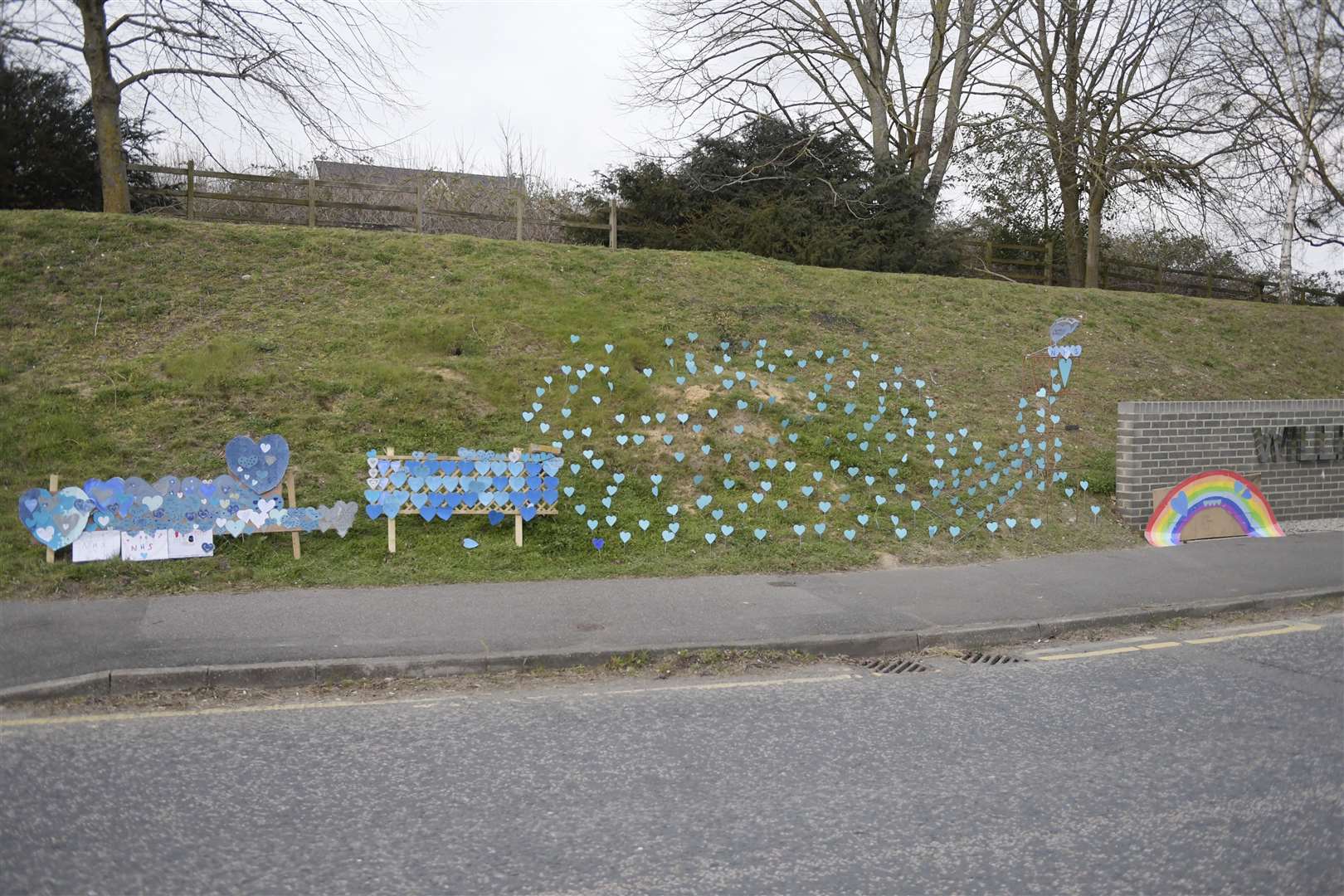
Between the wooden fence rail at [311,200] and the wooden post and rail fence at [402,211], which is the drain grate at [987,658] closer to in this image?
the wooden post and rail fence at [402,211]

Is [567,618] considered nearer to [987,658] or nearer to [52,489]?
[987,658]

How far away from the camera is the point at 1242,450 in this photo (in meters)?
11.5

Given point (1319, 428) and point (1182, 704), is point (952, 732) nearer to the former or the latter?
point (1182, 704)

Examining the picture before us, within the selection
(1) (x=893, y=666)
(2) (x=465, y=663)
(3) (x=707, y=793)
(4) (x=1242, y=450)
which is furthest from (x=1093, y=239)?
(3) (x=707, y=793)

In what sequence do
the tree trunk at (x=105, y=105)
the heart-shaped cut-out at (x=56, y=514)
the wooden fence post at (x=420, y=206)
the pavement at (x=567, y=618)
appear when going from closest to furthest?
1. the pavement at (x=567, y=618)
2. the heart-shaped cut-out at (x=56, y=514)
3. the tree trunk at (x=105, y=105)
4. the wooden fence post at (x=420, y=206)

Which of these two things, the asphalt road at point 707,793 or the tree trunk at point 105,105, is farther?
the tree trunk at point 105,105

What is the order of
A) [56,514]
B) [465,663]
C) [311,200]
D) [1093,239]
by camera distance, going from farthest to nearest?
[1093,239] < [311,200] < [56,514] < [465,663]

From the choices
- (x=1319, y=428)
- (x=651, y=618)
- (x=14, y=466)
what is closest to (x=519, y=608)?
(x=651, y=618)

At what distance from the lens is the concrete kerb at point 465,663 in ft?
18.6

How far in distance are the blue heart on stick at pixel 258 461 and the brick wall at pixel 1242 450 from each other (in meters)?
8.64

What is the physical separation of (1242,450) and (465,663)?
962cm

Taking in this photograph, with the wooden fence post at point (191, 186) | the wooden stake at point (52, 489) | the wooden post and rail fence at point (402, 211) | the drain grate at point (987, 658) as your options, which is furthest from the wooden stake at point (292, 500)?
the wooden fence post at point (191, 186)

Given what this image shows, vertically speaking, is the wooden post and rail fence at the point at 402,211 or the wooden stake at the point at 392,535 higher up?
the wooden post and rail fence at the point at 402,211

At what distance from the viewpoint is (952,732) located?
5.17m
